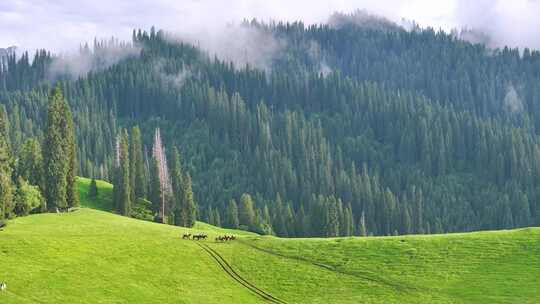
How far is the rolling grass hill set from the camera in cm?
8362

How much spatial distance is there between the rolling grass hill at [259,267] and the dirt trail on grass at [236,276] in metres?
0.14

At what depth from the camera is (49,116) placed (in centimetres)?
13750

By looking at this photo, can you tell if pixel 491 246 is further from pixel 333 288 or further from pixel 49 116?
pixel 49 116

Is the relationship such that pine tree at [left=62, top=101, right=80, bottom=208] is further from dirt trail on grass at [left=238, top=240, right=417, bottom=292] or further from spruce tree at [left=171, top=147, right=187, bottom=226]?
dirt trail on grass at [left=238, top=240, right=417, bottom=292]

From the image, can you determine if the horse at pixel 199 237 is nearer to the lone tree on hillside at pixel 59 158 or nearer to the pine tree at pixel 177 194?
the lone tree on hillside at pixel 59 158

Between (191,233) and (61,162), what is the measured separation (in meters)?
38.9

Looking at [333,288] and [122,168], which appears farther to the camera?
[122,168]

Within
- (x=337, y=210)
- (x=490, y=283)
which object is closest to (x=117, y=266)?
(x=490, y=283)

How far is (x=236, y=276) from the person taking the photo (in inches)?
3620

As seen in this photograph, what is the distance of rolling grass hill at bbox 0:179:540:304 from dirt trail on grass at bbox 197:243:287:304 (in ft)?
0.45

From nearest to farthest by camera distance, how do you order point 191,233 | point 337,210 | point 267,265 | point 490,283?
1. point 490,283
2. point 267,265
3. point 191,233
4. point 337,210

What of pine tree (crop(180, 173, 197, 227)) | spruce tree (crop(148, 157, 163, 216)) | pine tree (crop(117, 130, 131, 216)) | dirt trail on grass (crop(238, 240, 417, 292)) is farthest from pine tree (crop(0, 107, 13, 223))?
spruce tree (crop(148, 157, 163, 216))

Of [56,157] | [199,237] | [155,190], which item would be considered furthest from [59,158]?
[199,237]

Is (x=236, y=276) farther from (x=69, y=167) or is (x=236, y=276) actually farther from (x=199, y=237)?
(x=69, y=167)
